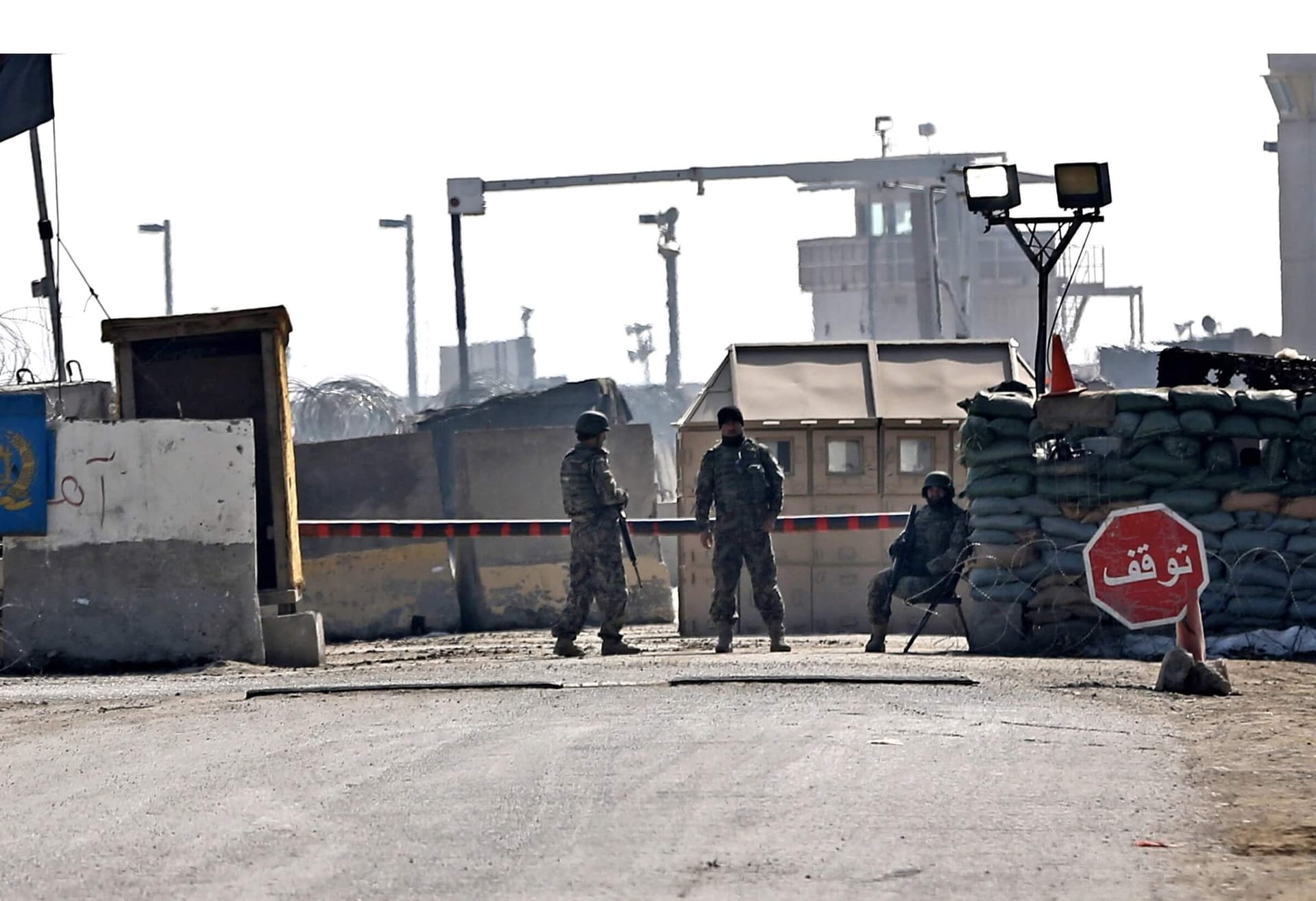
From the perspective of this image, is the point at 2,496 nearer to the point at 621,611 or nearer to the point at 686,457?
the point at 621,611

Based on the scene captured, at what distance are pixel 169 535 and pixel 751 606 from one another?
18.0 ft

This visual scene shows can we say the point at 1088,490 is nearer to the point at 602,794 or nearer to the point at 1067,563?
the point at 1067,563

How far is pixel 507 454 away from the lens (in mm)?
18719

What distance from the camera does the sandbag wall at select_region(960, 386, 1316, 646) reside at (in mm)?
11742

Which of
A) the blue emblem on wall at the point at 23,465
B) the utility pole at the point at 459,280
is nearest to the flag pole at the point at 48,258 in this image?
the blue emblem on wall at the point at 23,465

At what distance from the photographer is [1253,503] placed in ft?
38.8

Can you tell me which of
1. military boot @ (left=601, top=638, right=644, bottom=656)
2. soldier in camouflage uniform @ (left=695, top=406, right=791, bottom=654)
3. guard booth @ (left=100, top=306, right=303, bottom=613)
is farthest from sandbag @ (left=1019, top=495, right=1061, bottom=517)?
guard booth @ (left=100, top=306, right=303, bottom=613)

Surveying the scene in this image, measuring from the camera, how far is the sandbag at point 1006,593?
39.5ft

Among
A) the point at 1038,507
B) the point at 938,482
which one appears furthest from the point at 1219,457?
the point at 938,482

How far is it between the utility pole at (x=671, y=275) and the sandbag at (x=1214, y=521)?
186 ft

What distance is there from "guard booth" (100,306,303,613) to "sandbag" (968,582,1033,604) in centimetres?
442

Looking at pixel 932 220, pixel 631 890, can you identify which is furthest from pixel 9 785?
pixel 932 220

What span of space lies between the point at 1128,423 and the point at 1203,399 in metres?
0.46

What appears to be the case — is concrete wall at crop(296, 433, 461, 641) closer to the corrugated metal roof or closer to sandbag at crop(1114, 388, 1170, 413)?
the corrugated metal roof
